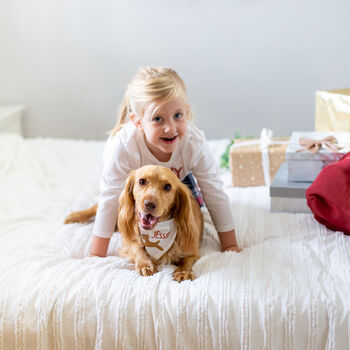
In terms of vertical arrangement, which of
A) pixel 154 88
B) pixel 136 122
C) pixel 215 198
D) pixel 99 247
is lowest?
pixel 99 247

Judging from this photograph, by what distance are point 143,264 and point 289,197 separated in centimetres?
59

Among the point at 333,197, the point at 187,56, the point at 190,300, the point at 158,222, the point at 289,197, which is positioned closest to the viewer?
the point at 190,300

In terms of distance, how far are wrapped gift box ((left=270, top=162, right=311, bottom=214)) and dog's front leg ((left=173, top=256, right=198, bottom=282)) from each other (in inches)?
17.1

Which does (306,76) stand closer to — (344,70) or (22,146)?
(344,70)

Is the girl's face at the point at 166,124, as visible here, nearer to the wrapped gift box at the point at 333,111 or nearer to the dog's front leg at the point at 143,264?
the dog's front leg at the point at 143,264

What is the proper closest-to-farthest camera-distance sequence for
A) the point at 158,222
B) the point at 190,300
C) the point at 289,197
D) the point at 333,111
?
the point at 190,300 → the point at 158,222 → the point at 289,197 → the point at 333,111

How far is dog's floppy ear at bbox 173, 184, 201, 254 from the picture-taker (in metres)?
1.21

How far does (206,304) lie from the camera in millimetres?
1066

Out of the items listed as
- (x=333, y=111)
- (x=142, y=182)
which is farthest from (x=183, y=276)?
(x=333, y=111)

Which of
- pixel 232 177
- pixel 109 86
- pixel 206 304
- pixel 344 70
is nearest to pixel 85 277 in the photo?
pixel 206 304

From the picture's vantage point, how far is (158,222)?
1194mm

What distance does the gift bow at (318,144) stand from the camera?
62.0 inches

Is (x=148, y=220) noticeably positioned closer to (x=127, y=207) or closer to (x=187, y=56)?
(x=127, y=207)

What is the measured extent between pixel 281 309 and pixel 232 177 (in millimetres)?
963
